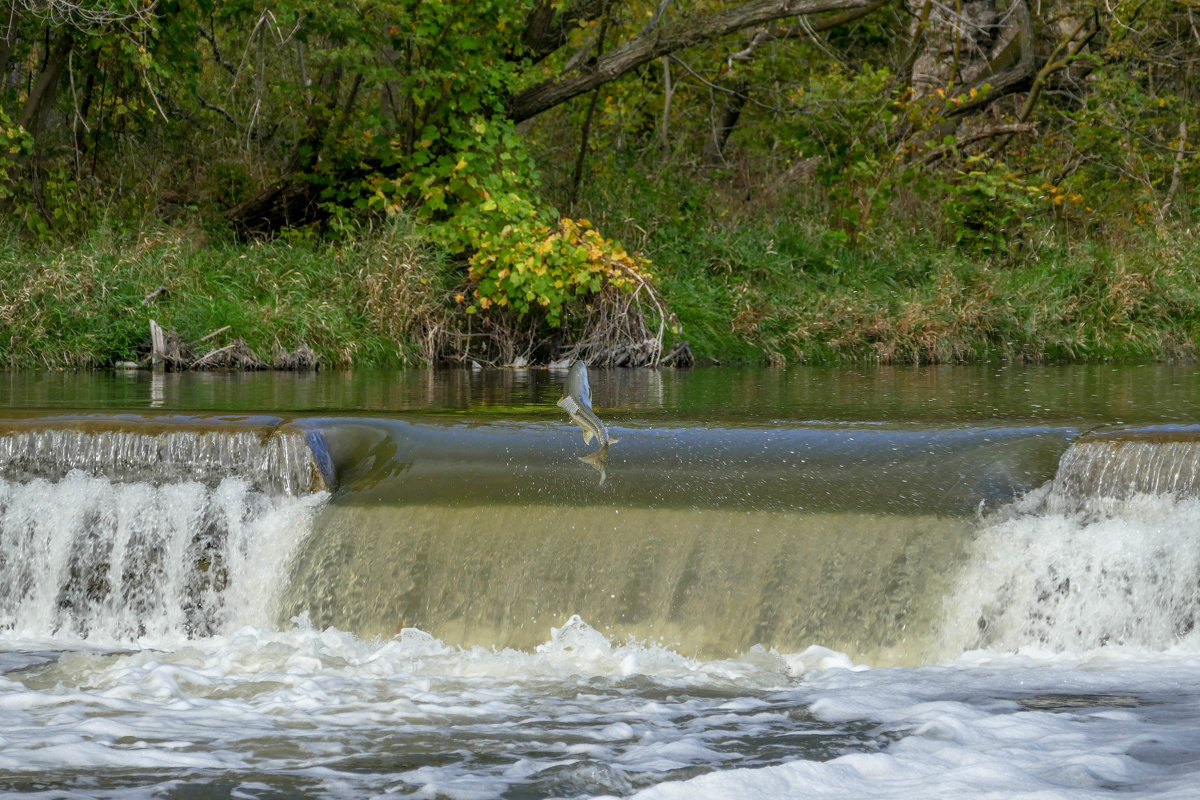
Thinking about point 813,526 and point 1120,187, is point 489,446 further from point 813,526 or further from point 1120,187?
point 1120,187

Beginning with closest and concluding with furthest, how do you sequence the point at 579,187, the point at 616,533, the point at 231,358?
the point at 616,533, the point at 231,358, the point at 579,187

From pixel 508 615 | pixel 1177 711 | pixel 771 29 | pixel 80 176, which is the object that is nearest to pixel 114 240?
pixel 80 176

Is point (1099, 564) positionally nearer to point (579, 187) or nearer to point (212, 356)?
point (212, 356)

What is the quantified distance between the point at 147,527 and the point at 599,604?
1.91 metres

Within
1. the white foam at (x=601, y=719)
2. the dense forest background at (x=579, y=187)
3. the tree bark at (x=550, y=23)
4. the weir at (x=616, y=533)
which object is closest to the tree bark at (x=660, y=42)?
the dense forest background at (x=579, y=187)

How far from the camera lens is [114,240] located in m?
12.9

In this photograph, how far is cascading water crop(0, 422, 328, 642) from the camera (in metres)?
5.30

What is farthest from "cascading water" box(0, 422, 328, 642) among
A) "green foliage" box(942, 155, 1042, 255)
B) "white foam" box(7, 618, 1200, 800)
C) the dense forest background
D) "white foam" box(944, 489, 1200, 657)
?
"green foliage" box(942, 155, 1042, 255)

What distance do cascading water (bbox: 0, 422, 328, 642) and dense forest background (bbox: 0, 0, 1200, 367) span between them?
5739 millimetres

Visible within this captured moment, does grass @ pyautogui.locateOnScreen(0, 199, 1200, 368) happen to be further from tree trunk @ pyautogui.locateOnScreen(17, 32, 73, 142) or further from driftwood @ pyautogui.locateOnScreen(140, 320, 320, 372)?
tree trunk @ pyautogui.locateOnScreen(17, 32, 73, 142)

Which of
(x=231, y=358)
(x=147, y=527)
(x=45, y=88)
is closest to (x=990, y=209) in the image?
(x=231, y=358)

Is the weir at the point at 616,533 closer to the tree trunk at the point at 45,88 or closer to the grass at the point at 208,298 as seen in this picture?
the grass at the point at 208,298

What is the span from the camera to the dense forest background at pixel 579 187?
12.2 meters

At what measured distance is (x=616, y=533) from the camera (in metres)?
5.18
